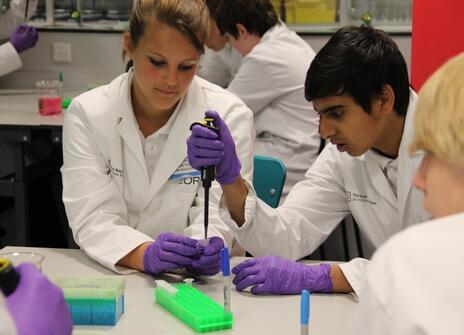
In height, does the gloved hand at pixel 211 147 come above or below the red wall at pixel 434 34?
below

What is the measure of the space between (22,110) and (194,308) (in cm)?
234

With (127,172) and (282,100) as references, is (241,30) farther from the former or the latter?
(127,172)

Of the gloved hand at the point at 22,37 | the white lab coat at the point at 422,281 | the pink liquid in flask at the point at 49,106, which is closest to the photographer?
the white lab coat at the point at 422,281

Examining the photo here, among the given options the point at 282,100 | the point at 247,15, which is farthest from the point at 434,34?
the point at 247,15

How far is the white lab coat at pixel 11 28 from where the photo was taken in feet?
13.2

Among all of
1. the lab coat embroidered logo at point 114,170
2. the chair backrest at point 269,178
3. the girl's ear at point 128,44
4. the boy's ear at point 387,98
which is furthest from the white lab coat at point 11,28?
the boy's ear at point 387,98

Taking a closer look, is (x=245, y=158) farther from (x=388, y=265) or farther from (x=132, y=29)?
(x=388, y=265)

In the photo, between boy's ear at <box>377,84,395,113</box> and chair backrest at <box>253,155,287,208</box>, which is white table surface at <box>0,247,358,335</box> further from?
chair backrest at <box>253,155,287,208</box>

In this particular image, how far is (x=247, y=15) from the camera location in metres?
3.38

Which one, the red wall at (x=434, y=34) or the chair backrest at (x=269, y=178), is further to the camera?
the chair backrest at (x=269, y=178)

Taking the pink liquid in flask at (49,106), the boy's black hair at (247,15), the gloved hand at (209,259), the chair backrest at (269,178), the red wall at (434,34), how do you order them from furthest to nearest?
the pink liquid in flask at (49,106), the boy's black hair at (247,15), the chair backrest at (269,178), the red wall at (434,34), the gloved hand at (209,259)

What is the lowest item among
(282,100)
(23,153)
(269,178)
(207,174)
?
(23,153)

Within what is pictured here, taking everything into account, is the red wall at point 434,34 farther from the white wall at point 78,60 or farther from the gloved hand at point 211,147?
the white wall at point 78,60

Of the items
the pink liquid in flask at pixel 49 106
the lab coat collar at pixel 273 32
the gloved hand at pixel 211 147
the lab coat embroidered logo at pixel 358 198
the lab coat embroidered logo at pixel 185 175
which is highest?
the lab coat collar at pixel 273 32
